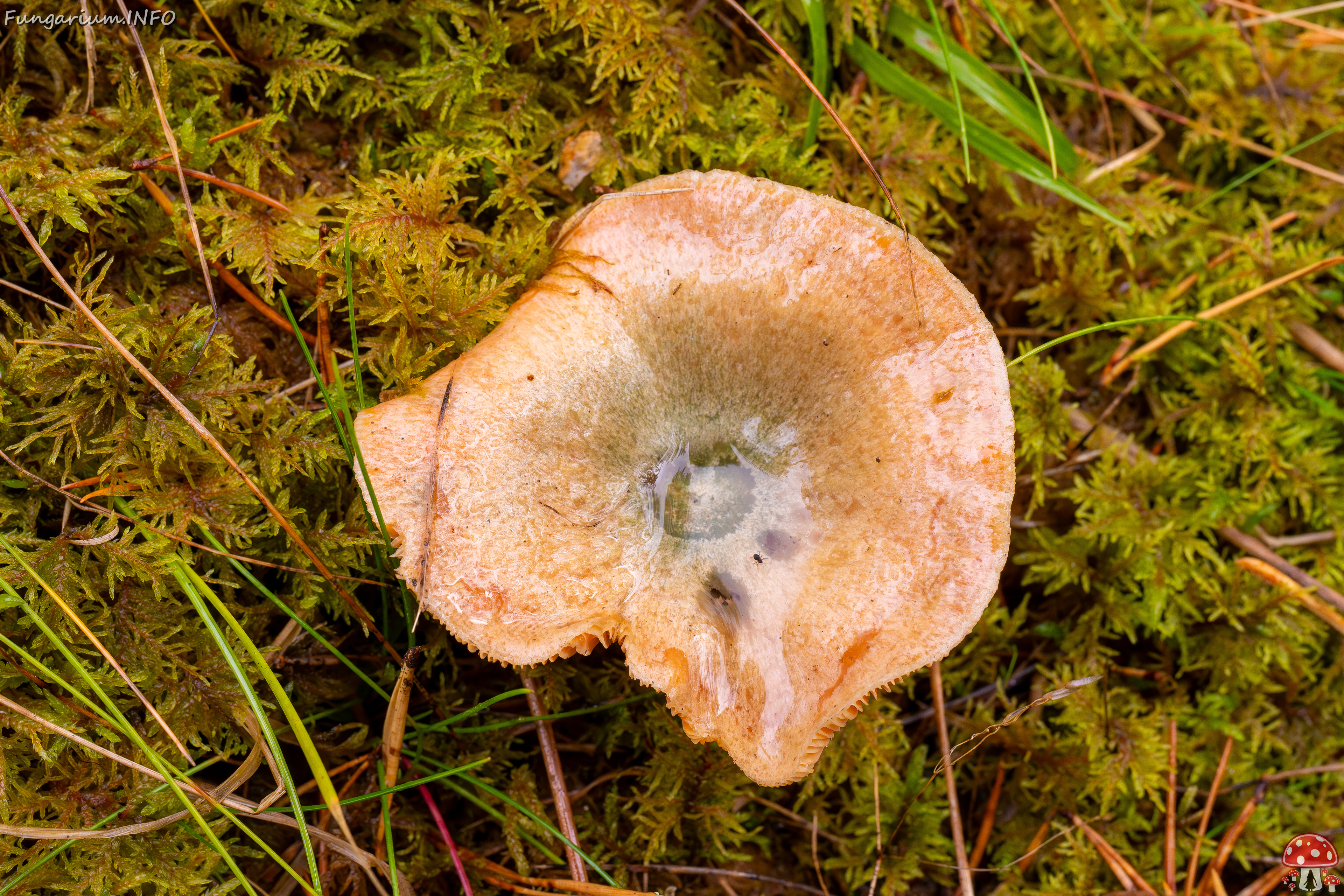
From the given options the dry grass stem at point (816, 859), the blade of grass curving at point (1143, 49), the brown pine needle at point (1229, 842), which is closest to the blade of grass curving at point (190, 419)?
the dry grass stem at point (816, 859)

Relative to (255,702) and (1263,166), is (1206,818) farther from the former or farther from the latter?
(255,702)

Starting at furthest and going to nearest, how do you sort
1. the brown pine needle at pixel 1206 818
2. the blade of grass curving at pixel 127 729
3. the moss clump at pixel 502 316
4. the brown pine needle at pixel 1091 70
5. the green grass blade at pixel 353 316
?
the brown pine needle at pixel 1091 70, the brown pine needle at pixel 1206 818, the moss clump at pixel 502 316, the green grass blade at pixel 353 316, the blade of grass curving at pixel 127 729

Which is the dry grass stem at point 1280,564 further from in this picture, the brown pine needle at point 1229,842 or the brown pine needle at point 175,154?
the brown pine needle at point 175,154

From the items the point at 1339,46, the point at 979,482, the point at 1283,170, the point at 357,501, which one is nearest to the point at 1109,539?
the point at 979,482

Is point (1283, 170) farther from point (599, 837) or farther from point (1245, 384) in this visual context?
point (599, 837)

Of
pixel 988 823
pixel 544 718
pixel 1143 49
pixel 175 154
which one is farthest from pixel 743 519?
pixel 1143 49

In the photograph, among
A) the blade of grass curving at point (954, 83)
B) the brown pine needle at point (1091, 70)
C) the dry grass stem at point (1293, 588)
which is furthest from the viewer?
the brown pine needle at point (1091, 70)

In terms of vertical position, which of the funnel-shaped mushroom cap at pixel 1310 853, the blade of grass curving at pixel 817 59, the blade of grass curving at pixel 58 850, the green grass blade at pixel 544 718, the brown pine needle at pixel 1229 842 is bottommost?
the brown pine needle at pixel 1229 842

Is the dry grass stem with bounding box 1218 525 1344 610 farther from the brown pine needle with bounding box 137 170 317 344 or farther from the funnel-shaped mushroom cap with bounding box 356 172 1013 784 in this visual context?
the brown pine needle with bounding box 137 170 317 344
